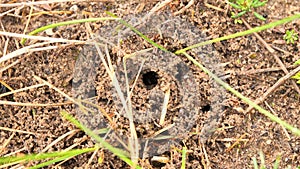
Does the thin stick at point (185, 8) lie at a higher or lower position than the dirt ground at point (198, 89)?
higher

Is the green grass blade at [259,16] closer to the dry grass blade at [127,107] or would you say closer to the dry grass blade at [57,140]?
the dry grass blade at [127,107]

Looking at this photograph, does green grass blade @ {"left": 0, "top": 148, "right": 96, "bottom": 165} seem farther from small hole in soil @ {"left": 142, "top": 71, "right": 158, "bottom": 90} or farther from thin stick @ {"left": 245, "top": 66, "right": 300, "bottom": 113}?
thin stick @ {"left": 245, "top": 66, "right": 300, "bottom": 113}

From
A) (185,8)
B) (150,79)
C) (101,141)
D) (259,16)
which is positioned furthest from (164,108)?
(259,16)

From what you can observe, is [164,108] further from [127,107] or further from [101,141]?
[101,141]

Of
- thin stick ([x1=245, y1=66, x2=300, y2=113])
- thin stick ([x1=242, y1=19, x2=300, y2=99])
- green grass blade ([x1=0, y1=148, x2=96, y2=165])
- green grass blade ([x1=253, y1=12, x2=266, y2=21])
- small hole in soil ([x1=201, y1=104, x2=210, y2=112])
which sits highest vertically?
green grass blade ([x1=253, y1=12, x2=266, y2=21])

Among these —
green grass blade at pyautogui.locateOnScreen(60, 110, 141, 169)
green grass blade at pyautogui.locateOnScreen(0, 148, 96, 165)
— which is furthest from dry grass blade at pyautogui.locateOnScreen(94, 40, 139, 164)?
green grass blade at pyautogui.locateOnScreen(0, 148, 96, 165)

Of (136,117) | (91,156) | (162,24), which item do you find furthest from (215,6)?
(91,156)

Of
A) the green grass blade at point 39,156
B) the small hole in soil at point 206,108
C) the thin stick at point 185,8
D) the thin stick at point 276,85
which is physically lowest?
the green grass blade at point 39,156

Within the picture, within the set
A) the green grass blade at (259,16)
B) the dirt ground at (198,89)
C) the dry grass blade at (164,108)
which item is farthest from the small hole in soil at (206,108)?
the green grass blade at (259,16)
